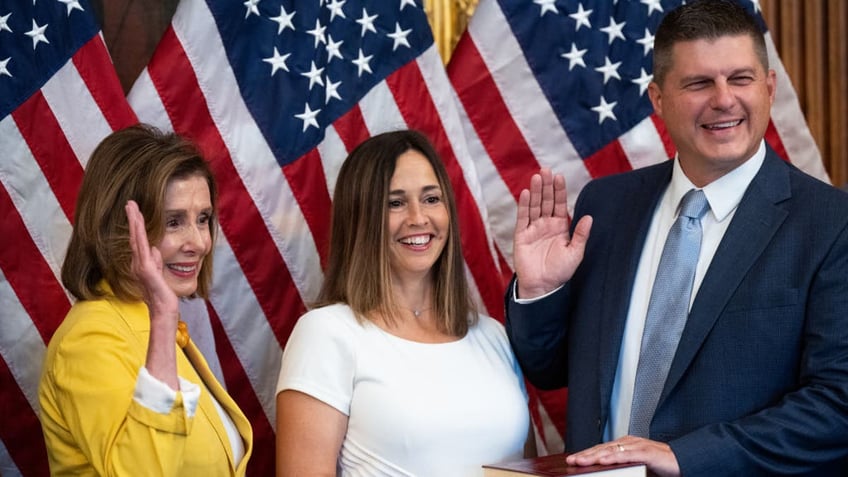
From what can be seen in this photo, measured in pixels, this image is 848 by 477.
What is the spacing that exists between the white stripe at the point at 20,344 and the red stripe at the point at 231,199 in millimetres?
614

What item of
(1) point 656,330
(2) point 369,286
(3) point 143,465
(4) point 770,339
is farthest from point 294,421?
(4) point 770,339

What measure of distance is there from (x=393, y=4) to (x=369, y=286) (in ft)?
3.38

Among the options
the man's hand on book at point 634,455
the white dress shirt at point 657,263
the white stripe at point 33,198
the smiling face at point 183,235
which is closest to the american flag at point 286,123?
the white stripe at point 33,198

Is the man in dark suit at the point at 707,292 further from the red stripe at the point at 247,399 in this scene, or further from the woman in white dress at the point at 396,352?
the red stripe at the point at 247,399

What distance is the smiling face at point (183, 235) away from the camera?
2631 mm

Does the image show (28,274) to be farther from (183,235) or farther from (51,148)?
(183,235)

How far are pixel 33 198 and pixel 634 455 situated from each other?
65.5 inches

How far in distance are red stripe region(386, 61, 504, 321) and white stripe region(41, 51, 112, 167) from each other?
0.89m

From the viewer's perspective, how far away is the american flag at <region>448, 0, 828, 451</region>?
146 inches

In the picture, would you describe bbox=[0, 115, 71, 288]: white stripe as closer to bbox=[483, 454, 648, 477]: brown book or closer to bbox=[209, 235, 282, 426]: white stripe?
bbox=[209, 235, 282, 426]: white stripe

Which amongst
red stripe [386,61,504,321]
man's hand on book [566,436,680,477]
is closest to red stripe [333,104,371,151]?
red stripe [386,61,504,321]

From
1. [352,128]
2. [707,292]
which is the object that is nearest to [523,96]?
[352,128]

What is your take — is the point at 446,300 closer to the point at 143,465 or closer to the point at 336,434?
the point at 336,434

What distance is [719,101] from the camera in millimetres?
2549
